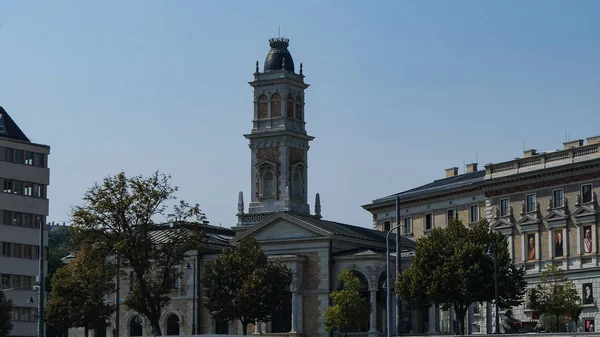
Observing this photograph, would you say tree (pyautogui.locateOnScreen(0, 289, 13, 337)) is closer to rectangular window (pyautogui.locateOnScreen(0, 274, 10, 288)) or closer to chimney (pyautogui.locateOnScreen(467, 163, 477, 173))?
rectangular window (pyautogui.locateOnScreen(0, 274, 10, 288))

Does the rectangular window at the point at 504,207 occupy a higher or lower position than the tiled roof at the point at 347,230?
higher

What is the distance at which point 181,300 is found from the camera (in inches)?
4471

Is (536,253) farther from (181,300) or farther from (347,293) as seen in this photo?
(181,300)

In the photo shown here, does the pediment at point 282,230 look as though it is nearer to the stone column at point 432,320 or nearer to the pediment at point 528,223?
the stone column at point 432,320

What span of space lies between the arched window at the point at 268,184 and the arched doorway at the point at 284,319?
44.6 ft

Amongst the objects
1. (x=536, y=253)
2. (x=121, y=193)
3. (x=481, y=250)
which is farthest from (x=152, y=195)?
(x=536, y=253)

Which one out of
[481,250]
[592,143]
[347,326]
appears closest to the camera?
[481,250]

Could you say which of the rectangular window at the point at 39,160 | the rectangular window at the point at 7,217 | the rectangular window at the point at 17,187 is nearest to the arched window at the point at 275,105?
the rectangular window at the point at 39,160

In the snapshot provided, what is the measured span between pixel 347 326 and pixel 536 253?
15.9m

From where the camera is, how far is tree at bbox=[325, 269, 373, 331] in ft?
322

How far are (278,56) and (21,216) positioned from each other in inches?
1074

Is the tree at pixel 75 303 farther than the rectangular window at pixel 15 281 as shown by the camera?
No

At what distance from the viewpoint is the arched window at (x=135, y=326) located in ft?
380

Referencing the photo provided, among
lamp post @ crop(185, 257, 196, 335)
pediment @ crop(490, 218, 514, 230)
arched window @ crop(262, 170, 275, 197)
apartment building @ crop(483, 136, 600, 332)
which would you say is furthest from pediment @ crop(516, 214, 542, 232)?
arched window @ crop(262, 170, 275, 197)
